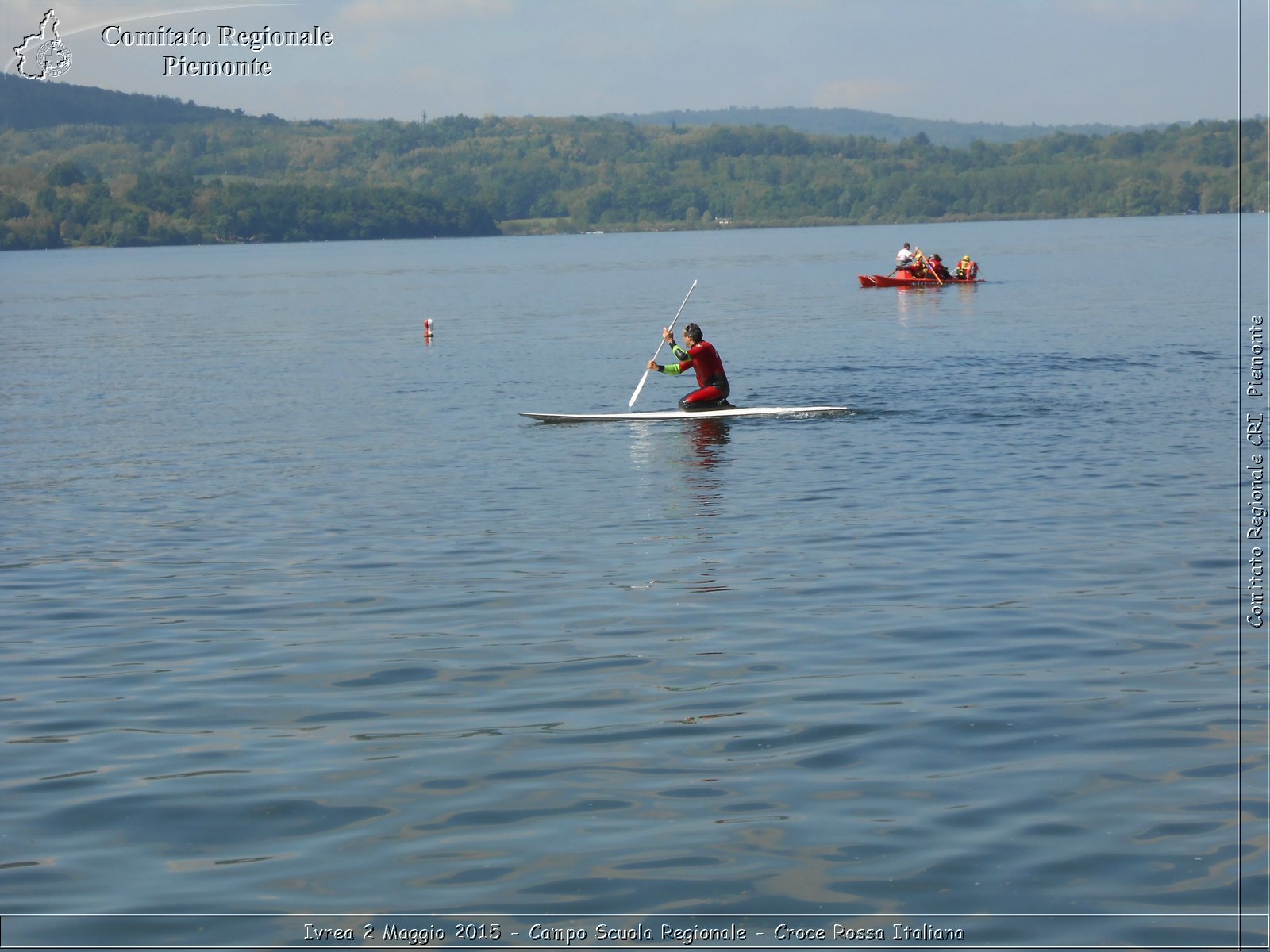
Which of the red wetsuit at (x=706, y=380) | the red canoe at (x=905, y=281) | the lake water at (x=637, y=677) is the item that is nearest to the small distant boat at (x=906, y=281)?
the red canoe at (x=905, y=281)

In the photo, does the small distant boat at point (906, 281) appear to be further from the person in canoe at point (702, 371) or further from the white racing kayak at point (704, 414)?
the person in canoe at point (702, 371)

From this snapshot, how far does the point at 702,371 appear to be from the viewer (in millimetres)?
27531

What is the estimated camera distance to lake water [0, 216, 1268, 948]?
26.1 feet

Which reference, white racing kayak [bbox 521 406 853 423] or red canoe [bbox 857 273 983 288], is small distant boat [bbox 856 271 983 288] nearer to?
red canoe [bbox 857 273 983 288]

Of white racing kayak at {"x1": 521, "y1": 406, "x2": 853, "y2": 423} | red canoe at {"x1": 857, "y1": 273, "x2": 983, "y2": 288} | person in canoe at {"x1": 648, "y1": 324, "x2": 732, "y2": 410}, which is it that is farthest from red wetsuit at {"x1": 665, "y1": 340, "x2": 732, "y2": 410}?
red canoe at {"x1": 857, "y1": 273, "x2": 983, "y2": 288}

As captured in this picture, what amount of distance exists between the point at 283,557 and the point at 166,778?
7.24 meters

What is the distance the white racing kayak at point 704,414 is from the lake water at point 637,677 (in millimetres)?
353

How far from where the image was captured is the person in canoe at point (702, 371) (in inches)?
1057

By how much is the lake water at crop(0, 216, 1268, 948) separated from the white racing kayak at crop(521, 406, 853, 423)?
353 mm

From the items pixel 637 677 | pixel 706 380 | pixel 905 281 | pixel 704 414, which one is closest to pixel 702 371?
pixel 706 380

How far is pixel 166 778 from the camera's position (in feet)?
32.0

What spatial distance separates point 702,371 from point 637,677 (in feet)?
53.0

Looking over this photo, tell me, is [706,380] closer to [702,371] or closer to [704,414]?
[702,371]

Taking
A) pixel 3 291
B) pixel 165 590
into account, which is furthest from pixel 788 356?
pixel 3 291
